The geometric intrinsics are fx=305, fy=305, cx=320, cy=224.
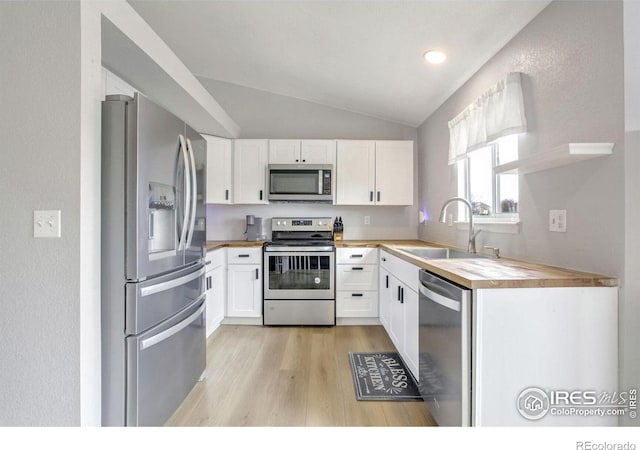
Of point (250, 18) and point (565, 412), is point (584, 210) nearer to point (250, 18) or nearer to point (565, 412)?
point (565, 412)

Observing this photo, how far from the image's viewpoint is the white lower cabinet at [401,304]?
2012 millimetres

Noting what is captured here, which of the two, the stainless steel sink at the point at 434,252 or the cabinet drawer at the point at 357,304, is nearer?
the stainless steel sink at the point at 434,252

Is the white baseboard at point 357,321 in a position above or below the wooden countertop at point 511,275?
below

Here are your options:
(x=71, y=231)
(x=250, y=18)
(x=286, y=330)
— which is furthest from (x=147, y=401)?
(x=250, y=18)

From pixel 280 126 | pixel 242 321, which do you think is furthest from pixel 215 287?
pixel 280 126

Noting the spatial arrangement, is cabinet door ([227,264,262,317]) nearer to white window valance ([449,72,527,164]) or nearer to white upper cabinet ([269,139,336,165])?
white upper cabinet ([269,139,336,165])

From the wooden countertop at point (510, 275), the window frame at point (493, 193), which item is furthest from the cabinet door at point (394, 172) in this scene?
the wooden countertop at point (510, 275)

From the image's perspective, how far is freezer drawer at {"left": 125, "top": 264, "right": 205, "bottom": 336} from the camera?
1396 mm

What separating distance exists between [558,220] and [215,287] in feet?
8.99

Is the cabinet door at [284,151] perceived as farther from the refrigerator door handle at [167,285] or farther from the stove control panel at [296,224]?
the refrigerator door handle at [167,285]

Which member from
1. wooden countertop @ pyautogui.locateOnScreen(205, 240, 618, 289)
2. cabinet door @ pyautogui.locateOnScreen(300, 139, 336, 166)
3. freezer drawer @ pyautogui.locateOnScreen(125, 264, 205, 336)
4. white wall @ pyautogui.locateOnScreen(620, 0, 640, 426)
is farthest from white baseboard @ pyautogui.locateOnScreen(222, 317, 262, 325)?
white wall @ pyautogui.locateOnScreen(620, 0, 640, 426)

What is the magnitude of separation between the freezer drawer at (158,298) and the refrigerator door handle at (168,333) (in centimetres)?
6

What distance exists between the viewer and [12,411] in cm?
129

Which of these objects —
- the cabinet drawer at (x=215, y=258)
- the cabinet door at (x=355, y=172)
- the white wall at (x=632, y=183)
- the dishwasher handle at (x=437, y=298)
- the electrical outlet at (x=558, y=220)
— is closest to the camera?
the white wall at (x=632, y=183)
